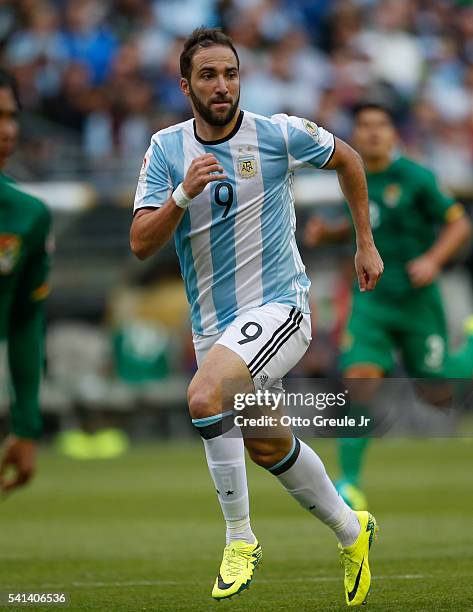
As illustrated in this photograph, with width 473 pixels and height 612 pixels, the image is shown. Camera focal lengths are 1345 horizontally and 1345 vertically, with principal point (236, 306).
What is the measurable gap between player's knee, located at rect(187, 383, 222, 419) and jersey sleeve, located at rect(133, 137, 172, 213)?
86cm

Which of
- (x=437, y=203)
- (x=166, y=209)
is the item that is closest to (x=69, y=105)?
(x=437, y=203)

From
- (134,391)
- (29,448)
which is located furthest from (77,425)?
(29,448)

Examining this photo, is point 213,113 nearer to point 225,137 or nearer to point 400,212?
point 225,137

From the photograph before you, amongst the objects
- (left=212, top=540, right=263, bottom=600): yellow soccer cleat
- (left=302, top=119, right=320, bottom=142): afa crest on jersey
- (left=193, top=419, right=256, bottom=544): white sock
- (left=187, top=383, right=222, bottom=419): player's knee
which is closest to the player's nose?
(left=302, top=119, right=320, bottom=142): afa crest on jersey

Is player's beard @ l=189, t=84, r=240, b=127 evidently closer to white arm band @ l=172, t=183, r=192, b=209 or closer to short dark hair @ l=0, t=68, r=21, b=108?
white arm band @ l=172, t=183, r=192, b=209

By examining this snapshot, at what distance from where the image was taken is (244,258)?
20.5 feet

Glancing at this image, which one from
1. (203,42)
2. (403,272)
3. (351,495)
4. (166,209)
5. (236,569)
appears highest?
(203,42)

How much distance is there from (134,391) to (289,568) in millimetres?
11834

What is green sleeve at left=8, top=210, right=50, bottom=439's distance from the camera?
5730 mm

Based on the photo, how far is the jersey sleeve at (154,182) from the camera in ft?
19.9

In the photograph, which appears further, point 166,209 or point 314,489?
point 314,489

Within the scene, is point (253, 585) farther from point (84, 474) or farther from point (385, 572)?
point (84, 474)

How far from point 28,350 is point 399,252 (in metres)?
4.79

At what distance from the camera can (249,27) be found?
820 inches
